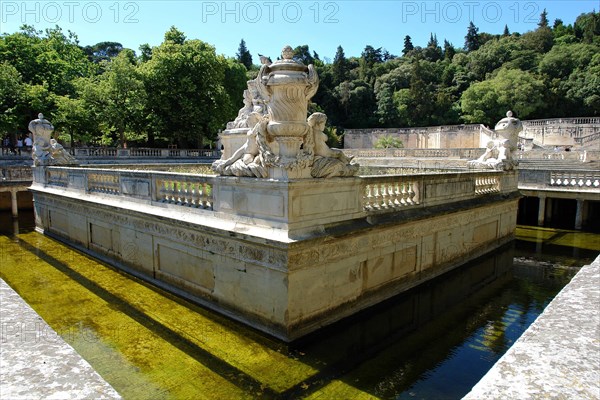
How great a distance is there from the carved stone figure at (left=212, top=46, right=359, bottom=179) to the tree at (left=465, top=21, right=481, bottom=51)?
94542mm

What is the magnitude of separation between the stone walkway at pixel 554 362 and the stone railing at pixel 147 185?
638 centimetres

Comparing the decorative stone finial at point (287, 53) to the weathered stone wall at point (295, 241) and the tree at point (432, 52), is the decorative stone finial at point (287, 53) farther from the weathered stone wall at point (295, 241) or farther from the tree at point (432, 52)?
the tree at point (432, 52)

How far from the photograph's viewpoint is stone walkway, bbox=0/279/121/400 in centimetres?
167

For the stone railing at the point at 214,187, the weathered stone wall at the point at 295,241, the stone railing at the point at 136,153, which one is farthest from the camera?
the stone railing at the point at 136,153

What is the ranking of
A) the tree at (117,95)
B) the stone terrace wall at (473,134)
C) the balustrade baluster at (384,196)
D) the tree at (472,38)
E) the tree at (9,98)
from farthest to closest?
the tree at (472,38), the stone terrace wall at (473,134), the tree at (117,95), the tree at (9,98), the balustrade baluster at (384,196)

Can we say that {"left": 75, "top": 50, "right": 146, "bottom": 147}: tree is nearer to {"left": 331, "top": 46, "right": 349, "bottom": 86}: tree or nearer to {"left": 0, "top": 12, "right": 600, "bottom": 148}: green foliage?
{"left": 0, "top": 12, "right": 600, "bottom": 148}: green foliage

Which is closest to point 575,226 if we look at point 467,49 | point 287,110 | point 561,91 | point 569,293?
point 287,110

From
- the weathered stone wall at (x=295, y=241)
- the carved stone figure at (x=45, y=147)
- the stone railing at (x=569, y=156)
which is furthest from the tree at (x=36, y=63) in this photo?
the stone railing at (x=569, y=156)

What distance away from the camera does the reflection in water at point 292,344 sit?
5.75 metres

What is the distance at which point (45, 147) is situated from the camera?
51.8 ft

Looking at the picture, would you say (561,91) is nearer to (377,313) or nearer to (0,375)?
(377,313)

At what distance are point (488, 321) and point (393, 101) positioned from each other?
62.9 metres

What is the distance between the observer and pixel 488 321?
8.00 meters

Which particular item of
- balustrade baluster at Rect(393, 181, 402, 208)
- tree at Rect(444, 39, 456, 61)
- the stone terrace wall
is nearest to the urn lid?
balustrade baluster at Rect(393, 181, 402, 208)
